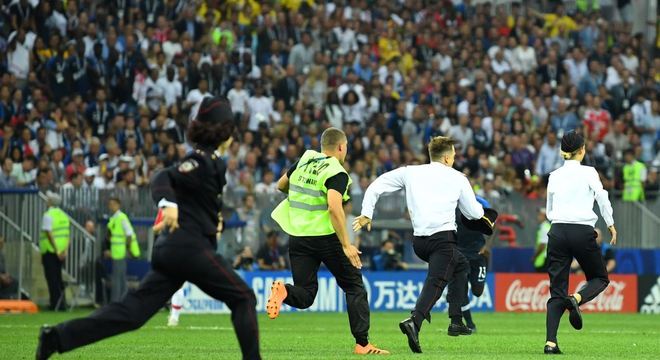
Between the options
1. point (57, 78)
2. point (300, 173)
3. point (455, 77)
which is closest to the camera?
point (300, 173)

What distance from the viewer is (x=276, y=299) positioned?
14.3m

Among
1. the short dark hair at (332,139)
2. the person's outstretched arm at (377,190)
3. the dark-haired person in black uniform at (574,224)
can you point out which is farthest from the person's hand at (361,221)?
the dark-haired person in black uniform at (574,224)

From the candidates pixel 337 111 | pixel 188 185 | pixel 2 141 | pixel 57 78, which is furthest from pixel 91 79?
pixel 188 185

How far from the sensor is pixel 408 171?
1512 centimetres

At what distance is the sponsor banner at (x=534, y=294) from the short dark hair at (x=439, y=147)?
14.8 m

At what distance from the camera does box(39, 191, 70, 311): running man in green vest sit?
28297 mm

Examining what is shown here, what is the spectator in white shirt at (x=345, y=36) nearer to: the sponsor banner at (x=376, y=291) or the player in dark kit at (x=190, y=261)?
the sponsor banner at (x=376, y=291)

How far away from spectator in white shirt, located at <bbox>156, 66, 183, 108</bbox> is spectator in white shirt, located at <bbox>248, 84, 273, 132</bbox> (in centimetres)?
167

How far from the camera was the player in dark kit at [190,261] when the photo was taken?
409 inches

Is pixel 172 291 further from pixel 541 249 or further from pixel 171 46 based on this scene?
pixel 171 46

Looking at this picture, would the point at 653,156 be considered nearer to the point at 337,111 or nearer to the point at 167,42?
the point at 337,111

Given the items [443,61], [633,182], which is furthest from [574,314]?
[443,61]

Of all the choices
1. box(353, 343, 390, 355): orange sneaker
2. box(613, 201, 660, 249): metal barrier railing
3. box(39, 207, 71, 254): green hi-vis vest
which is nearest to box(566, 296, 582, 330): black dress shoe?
box(353, 343, 390, 355): orange sneaker

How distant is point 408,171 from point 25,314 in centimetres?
1287
